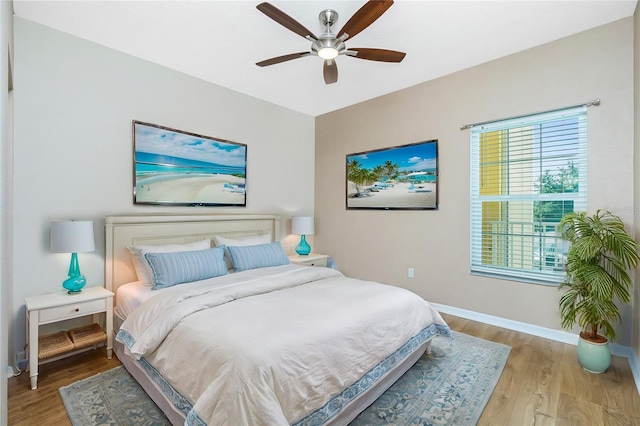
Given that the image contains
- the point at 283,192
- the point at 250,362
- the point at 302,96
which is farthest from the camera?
the point at 283,192

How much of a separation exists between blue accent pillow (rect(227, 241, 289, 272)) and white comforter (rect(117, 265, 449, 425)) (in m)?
0.69

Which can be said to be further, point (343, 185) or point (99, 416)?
point (343, 185)

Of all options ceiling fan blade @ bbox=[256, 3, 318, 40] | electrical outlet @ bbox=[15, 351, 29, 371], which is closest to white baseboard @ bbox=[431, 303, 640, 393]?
ceiling fan blade @ bbox=[256, 3, 318, 40]

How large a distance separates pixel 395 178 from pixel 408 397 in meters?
2.69

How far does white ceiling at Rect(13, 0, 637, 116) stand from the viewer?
Result: 2359 mm

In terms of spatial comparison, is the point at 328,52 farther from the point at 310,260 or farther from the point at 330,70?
the point at 310,260

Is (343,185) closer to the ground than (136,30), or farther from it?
closer to the ground

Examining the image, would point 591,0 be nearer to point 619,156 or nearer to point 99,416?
point 619,156

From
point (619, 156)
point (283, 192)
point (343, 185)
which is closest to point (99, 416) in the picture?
point (283, 192)

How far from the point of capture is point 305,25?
2.59 metres

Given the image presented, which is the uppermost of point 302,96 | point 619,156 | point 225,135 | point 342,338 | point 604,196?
point 302,96

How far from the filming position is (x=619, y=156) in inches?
102

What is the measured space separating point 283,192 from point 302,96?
4.56 feet

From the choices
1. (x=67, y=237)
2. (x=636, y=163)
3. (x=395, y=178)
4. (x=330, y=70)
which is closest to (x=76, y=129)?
(x=67, y=237)
